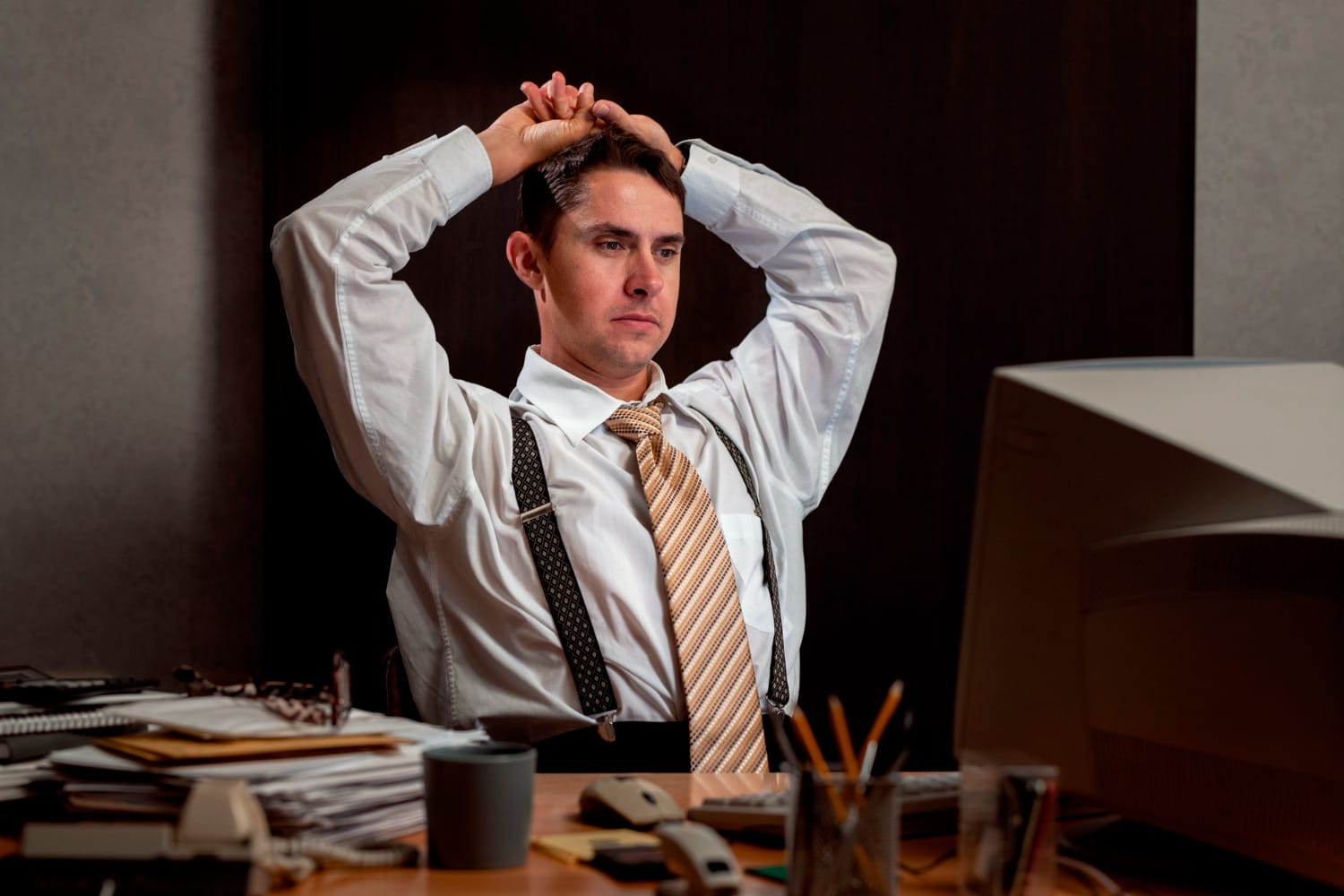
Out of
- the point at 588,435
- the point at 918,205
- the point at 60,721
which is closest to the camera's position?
the point at 60,721

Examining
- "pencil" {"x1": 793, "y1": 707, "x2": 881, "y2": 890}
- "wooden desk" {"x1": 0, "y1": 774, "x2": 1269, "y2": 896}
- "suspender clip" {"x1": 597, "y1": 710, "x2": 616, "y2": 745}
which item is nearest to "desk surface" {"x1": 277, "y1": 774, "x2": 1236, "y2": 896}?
"wooden desk" {"x1": 0, "y1": 774, "x2": 1269, "y2": 896}

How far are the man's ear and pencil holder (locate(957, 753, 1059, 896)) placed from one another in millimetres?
1488

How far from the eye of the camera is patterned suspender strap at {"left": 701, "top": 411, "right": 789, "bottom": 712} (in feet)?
6.52

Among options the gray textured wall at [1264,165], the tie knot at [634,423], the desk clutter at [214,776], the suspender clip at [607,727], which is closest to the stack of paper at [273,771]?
the desk clutter at [214,776]

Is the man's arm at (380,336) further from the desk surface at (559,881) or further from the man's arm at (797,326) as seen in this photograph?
the desk surface at (559,881)

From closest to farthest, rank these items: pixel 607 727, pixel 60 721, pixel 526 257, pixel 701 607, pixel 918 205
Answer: pixel 60 721
pixel 607 727
pixel 701 607
pixel 526 257
pixel 918 205

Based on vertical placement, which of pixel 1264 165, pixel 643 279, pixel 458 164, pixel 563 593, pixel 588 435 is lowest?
pixel 563 593

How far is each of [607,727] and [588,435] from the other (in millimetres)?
467

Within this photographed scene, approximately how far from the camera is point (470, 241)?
229cm

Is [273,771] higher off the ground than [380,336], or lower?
→ lower

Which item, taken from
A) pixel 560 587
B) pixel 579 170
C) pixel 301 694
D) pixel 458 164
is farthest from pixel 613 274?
pixel 301 694

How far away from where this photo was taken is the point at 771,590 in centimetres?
206

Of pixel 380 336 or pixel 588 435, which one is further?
pixel 588 435

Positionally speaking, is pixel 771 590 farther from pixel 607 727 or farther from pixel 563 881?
pixel 563 881
